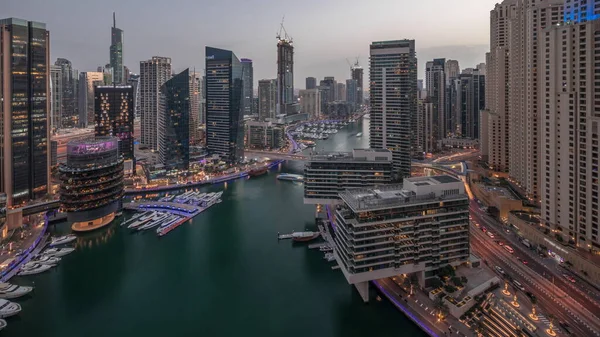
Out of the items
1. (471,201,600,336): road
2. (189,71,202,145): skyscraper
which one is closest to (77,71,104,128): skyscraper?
(189,71,202,145): skyscraper

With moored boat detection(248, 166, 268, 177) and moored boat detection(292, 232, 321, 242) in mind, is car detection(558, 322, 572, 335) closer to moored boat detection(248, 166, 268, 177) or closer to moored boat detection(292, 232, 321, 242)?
moored boat detection(292, 232, 321, 242)

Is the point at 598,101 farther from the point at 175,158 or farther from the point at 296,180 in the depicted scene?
the point at 175,158

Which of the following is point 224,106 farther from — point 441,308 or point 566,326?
point 566,326

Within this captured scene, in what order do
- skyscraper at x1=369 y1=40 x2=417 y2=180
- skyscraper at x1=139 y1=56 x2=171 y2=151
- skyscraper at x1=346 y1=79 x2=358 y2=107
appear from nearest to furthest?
skyscraper at x1=369 y1=40 x2=417 y2=180
skyscraper at x1=139 y1=56 x2=171 y2=151
skyscraper at x1=346 y1=79 x2=358 y2=107

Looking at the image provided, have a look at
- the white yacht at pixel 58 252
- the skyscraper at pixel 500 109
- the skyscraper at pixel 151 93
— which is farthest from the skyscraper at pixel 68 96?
the skyscraper at pixel 500 109

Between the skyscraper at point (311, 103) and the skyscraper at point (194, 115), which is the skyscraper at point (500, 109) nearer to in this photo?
the skyscraper at point (194, 115)
